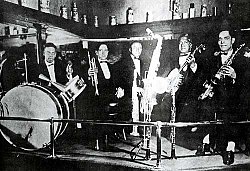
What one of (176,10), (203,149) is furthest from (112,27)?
(203,149)

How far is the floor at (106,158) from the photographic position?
2902mm

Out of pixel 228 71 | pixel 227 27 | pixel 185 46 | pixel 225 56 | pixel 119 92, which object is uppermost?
pixel 227 27

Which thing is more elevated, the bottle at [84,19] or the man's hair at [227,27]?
the bottle at [84,19]

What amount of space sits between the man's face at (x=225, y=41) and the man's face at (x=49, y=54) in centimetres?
200

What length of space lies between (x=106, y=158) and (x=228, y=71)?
63.8 inches

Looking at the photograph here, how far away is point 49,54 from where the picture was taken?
3.70 metres

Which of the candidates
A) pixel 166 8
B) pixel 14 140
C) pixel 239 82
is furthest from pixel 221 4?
pixel 14 140

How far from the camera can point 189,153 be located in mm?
3229

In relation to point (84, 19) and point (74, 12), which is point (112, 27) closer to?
point (84, 19)

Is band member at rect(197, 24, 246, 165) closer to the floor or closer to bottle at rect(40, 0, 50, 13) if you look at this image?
the floor

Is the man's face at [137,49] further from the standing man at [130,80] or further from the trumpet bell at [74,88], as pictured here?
the trumpet bell at [74,88]

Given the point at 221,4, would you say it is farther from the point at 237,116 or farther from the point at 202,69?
the point at 237,116

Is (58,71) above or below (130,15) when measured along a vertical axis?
below

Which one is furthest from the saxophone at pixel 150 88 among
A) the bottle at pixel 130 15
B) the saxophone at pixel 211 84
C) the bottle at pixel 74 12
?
the bottle at pixel 74 12
